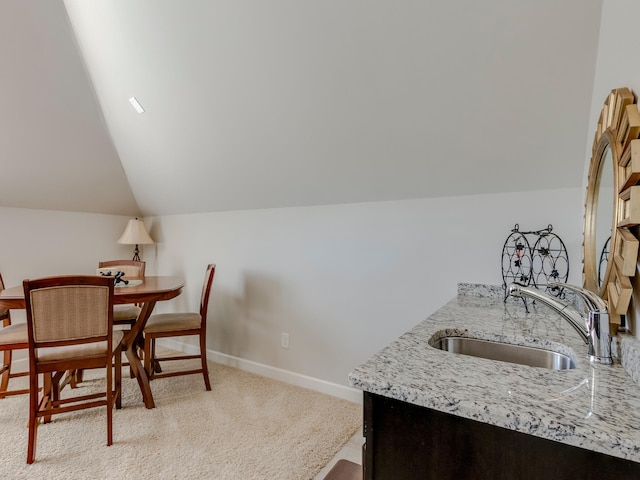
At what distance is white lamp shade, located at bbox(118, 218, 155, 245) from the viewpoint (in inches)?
138

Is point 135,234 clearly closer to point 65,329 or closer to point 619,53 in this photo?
point 65,329

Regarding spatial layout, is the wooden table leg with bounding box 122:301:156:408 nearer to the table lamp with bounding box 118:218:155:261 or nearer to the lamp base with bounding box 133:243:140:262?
the table lamp with bounding box 118:218:155:261

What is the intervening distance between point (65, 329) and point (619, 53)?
104 inches

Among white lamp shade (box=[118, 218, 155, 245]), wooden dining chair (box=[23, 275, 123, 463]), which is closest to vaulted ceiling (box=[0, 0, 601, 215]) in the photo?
white lamp shade (box=[118, 218, 155, 245])

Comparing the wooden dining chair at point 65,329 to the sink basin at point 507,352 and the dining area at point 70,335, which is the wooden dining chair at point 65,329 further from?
the sink basin at point 507,352

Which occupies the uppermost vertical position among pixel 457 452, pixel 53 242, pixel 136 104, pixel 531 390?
pixel 136 104

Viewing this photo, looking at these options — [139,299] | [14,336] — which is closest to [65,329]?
[139,299]

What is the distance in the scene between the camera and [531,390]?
70cm

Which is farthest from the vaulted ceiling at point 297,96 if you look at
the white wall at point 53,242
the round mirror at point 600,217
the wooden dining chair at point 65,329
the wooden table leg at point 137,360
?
the wooden dining chair at point 65,329

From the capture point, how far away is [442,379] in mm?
747

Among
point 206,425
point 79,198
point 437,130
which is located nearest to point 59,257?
point 79,198

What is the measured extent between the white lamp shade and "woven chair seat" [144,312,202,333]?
3.95 ft

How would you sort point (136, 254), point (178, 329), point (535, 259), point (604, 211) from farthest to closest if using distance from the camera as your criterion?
point (136, 254) → point (178, 329) → point (535, 259) → point (604, 211)

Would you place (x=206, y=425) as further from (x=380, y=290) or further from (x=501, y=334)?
(x=501, y=334)
